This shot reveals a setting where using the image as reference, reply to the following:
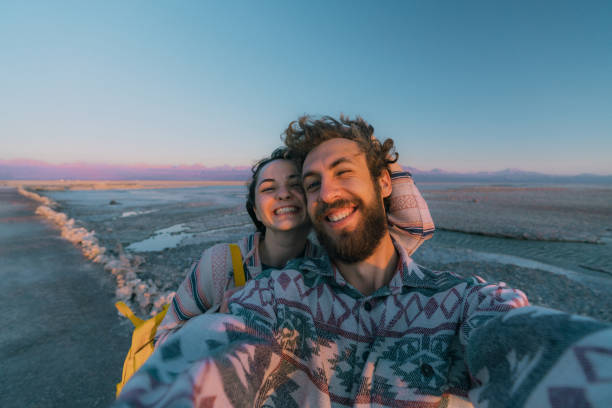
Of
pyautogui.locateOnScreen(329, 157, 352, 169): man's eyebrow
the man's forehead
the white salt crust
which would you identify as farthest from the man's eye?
the white salt crust

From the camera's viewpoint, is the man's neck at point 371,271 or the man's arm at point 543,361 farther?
the man's neck at point 371,271

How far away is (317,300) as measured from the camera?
2027mm

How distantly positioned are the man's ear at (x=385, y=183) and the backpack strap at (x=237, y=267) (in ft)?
5.57

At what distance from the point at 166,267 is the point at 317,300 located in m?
7.94

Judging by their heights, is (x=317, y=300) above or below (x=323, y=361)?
above

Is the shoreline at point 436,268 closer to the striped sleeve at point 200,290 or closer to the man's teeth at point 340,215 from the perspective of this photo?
the striped sleeve at point 200,290

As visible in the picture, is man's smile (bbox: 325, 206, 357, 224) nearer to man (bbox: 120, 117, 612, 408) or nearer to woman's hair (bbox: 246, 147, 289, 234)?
man (bbox: 120, 117, 612, 408)

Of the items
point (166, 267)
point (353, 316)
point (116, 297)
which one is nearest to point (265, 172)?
point (353, 316)

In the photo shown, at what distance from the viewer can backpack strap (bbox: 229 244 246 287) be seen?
107 inches

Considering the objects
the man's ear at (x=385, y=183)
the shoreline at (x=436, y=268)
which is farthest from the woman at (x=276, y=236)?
A: the shoreline at (x=436, y=268)

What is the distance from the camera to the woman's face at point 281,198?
2.85 metres

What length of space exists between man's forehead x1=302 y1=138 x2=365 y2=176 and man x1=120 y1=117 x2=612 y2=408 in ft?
0.06

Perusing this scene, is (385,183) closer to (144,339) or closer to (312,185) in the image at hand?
(312,185)

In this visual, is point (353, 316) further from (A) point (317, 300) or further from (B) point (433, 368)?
(B) point (433, 368)
